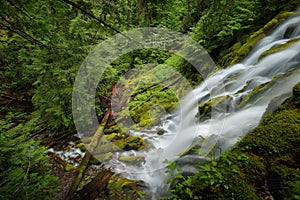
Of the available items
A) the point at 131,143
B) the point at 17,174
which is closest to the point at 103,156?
the point at 131,143

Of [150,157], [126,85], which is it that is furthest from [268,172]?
[126,85]

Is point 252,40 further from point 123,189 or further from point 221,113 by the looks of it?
point 123,189

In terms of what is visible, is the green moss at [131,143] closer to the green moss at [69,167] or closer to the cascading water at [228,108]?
the cascading water at [228,108]

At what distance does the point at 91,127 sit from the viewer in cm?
716

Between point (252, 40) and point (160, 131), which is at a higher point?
point (252, 40)

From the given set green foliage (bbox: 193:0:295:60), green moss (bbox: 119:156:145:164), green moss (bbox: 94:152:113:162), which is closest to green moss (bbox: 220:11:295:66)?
green foliage (bbox: 193:0:295:60)

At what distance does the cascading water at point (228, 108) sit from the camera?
13.9 feet

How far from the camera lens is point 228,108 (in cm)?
517

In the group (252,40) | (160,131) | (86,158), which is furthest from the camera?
(252,40)

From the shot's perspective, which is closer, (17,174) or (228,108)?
(17,174)

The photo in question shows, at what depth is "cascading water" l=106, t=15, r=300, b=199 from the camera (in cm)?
422

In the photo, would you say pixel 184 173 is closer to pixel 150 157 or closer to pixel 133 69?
pixel 150 157

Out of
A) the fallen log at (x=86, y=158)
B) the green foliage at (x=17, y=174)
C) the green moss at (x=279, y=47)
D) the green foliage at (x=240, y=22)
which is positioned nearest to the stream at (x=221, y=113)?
the green moss at (x=279, y=47)

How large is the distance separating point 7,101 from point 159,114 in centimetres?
720
